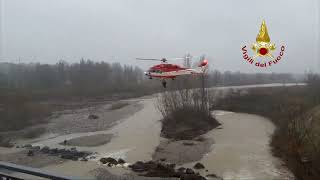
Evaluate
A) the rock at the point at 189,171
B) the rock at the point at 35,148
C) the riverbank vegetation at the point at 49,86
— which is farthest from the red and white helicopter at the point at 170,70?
the rock at the point at 35,148

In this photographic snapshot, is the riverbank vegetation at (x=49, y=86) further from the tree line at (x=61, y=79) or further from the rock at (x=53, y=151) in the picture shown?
the rock at (x=53, y=151)

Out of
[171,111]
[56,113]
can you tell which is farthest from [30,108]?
[171,111]

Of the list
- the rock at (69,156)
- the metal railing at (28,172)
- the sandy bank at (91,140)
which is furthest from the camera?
the sandy bank at (91,140)

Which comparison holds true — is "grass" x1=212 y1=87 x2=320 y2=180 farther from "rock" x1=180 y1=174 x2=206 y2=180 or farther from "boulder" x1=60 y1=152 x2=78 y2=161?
"boulder" x1=60 y1=152 x2=78 y2=161

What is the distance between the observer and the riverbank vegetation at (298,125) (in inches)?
375

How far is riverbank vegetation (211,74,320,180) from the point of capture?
9.53 meters

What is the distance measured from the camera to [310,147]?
9.62 metres

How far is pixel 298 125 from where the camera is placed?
37.2 ft

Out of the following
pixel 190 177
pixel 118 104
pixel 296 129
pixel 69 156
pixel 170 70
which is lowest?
pixel 190 177

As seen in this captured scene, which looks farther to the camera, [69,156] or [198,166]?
[69,156]

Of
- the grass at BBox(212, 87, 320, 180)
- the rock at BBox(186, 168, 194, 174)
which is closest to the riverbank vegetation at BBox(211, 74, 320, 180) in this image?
the grass at BBox(212, 87, 320, 180)

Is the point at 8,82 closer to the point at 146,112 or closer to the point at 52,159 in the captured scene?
the point at 52,159

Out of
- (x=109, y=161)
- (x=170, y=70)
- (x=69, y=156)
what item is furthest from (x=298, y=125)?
(x=170, y=70)

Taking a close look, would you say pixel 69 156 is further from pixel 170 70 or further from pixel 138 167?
pixel 170 70
